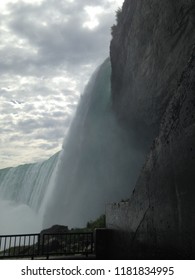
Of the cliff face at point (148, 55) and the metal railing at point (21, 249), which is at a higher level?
the cliff face at point (148, 55)

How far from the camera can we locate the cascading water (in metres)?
27.0

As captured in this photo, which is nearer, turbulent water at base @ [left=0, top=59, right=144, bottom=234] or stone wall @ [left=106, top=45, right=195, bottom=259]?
stone wall @ [left=106, top=45, right=195, bottom=259]

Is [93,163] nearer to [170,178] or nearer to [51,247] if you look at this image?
[51,247]

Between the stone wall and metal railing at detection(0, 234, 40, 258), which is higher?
the stone wall

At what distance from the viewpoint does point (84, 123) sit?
30.7 metres

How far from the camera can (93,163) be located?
2958 cm

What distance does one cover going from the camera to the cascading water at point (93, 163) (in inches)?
1064

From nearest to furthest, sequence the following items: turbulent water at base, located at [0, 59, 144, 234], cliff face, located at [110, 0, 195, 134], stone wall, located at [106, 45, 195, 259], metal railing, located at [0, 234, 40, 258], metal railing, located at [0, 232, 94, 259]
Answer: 1. stone wall, located at [106, 45, 195, 259]
2. metal railing, located at [0, 234, 40, 258]
3. metal railing, located at [0, 232, 94, 259]
4. cliff face, located at [110, 0, 195, 134]
5. turbulent water at base, located at [0, 59, 144, 234]

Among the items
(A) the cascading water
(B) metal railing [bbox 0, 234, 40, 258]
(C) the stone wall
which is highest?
(A) the cascading water

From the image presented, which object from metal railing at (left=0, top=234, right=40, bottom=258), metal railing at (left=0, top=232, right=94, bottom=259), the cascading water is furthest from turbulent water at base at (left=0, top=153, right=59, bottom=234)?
metal railing at (left=0, top=232, right=94, bottom=259)

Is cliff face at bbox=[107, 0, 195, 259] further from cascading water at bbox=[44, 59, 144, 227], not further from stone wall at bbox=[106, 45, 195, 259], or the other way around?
cascading water at bbox=[44, 59, 144, 227]

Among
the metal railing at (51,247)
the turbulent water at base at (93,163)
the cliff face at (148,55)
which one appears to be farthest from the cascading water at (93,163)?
the metal railing at (51,247)

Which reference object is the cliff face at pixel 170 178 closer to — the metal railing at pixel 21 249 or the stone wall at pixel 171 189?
the stone wall at pixel 171 189

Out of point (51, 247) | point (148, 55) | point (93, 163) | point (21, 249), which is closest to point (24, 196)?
point (93, 163)
